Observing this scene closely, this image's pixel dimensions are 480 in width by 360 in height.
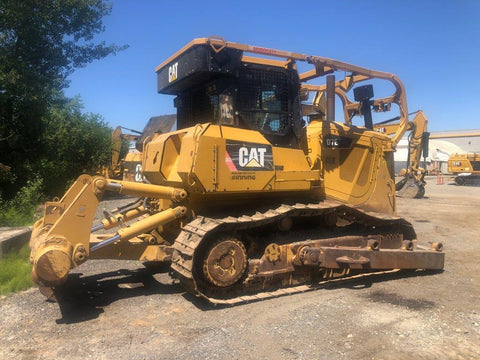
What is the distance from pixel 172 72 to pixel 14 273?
12.9 ft

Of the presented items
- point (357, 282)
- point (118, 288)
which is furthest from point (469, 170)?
point (118, 288)

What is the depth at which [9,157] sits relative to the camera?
13.6 metres

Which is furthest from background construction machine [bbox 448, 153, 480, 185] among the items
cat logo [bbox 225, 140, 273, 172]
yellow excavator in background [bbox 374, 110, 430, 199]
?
cat logo [bbox 225, 140, 273, 172]

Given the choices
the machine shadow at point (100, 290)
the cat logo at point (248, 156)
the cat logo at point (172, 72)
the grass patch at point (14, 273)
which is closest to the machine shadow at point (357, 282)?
the machine shadow at point (100, 290)

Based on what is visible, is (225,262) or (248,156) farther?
(248,156)

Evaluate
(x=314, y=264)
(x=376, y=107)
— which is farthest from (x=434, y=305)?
(x=376, y=107)

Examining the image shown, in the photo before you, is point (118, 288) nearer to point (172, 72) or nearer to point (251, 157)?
point (251, 157)

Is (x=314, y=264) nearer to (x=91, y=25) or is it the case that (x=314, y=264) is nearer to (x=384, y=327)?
(x=384, y=327)

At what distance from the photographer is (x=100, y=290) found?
5863mm

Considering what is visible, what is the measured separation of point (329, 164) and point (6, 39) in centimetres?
1156

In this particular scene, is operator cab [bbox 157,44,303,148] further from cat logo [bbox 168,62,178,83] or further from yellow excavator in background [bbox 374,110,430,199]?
yellow excavator in background [bbox 374,110,430,199]

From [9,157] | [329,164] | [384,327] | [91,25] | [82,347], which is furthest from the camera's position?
[91,25]

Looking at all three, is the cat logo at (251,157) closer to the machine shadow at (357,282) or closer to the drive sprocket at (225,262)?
the drive sprocket at (225,262)

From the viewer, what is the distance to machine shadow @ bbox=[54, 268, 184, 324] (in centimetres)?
501
